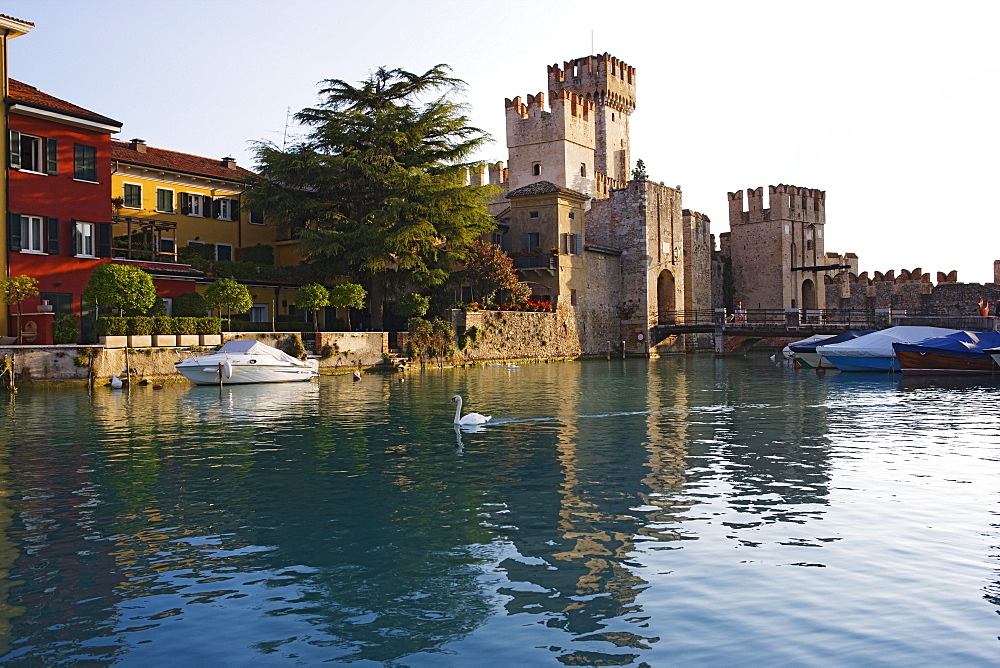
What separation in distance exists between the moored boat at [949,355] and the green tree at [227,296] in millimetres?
22667

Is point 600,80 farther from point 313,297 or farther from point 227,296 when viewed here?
point 227,296

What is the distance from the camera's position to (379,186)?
36.5 meters

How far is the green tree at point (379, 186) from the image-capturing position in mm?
35094

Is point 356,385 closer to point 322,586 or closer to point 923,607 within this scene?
point 322,586

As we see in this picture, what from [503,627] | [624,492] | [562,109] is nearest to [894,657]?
[503,627]

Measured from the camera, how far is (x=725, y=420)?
17.2 metres

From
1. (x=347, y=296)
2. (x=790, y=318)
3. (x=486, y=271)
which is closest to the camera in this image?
(x=347, y=296)

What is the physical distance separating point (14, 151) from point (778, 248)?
149ft

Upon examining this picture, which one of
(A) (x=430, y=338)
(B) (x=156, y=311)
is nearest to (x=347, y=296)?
(A) (x=430, y=338)

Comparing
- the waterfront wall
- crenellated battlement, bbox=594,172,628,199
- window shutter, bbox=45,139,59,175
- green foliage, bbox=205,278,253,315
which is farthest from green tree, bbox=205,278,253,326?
crenellated battlement, bbox=594,172,628,199

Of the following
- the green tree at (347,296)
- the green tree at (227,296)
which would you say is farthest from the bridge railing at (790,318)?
the green tree at (227,296)

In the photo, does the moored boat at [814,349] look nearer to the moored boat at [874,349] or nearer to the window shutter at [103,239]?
the moored boat at [874,349]

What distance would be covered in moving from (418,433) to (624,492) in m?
6.00

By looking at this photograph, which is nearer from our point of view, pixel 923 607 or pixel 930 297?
pixel 923 607
